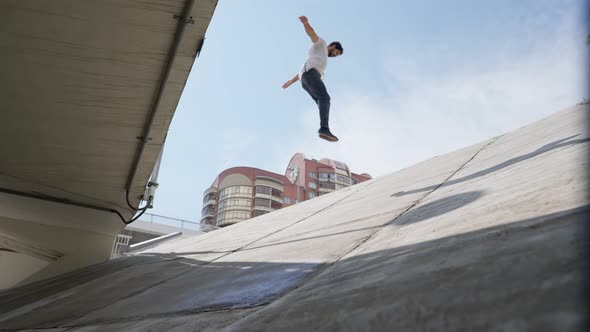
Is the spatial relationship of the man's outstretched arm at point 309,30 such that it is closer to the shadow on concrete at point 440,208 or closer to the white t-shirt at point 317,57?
the white t-shirt at point 317,57

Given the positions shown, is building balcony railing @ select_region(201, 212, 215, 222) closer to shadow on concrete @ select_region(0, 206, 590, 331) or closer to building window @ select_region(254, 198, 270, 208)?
building window @ select_region(254, 198, 270, 208)

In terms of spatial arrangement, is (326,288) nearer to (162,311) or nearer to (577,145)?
(162,311)

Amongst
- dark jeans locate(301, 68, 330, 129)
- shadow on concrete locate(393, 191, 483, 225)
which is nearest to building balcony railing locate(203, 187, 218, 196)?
dark jeans locate(301, 68, 330, 129)

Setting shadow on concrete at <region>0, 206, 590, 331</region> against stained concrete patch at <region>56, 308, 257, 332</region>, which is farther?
stained concrete patch at <region>56, 308, 257, 332</region>

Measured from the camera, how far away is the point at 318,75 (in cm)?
474

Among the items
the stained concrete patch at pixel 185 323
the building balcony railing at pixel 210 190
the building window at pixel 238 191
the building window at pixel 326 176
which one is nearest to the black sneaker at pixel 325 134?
the stained concrete patch at pixel 185 323

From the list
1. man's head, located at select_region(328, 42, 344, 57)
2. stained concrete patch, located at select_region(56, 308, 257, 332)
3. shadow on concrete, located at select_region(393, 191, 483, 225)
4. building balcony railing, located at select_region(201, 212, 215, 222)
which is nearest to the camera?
stained concrete patch, located at select_region(56, 308, 257, 332)

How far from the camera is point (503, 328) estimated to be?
0.46 metres

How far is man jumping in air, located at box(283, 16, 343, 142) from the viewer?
15.1 ft

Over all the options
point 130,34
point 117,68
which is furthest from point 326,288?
point 117,68

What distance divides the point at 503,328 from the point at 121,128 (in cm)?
332

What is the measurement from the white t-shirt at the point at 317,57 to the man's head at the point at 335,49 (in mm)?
131

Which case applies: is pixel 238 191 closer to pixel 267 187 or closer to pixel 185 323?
pixel 267 187

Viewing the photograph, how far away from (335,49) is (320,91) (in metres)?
0.79
